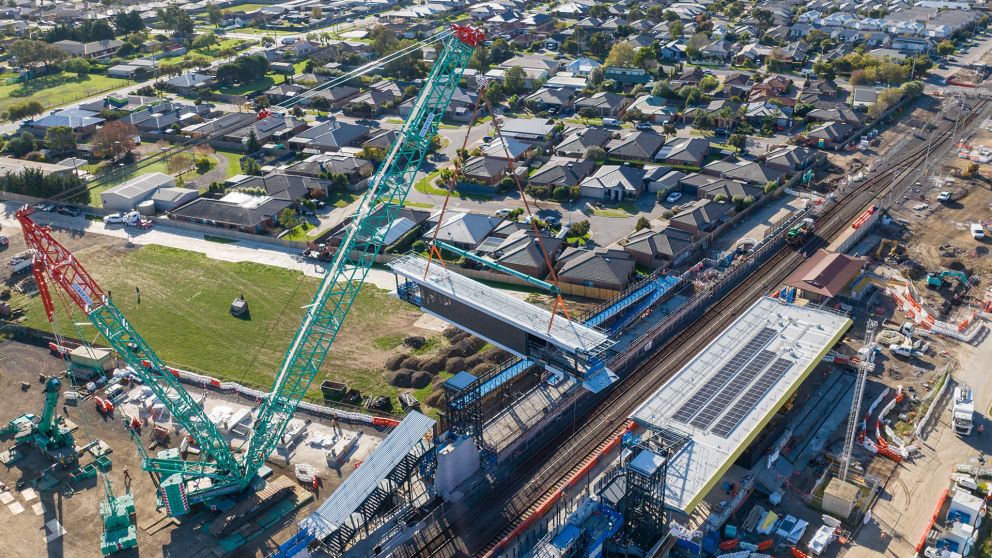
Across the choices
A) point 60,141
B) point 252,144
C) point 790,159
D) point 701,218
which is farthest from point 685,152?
point 60,141

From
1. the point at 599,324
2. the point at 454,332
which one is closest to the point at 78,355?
the point at 454,332

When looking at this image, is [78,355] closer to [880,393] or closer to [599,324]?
[599,324]

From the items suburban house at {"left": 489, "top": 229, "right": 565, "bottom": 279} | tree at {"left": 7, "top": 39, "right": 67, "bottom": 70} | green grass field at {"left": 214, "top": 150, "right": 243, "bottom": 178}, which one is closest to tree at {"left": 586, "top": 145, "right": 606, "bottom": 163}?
suburban house at {"left": 489, "top": 229, "right": 565, "bottom": 279}

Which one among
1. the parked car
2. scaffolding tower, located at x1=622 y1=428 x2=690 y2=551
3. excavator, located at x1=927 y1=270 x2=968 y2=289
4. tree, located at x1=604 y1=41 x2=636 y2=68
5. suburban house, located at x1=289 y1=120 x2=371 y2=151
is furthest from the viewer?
tree, located at x1=604 y1=41 x2=636 y2=68

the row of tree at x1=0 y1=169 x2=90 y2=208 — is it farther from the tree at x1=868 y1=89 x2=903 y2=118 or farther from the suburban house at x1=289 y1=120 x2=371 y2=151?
the tree at x1=868 y1=89 x2=903 y2=118

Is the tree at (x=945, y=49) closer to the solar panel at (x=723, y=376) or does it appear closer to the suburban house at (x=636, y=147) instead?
the suburban house at (x=636, y=147)

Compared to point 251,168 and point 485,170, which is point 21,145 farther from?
point 485,170
